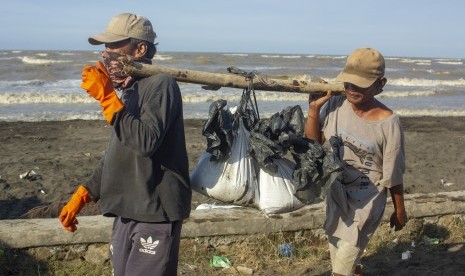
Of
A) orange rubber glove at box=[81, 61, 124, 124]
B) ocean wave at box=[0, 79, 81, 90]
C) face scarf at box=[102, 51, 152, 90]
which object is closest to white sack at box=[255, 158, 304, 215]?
face scarf at box=[102, 51, 152, 90]

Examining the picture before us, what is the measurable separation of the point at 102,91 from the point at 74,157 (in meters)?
6.82

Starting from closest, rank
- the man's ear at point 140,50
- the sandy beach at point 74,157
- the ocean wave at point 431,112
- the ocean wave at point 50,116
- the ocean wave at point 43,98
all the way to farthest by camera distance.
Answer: the man's ear at point 140,50
the sandy beach at point 74,157
the ocean wave at point 50,116
the ocean wave at point 431,112
the ocean wave at point 43,98

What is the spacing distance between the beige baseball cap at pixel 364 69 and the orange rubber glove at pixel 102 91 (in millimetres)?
1341

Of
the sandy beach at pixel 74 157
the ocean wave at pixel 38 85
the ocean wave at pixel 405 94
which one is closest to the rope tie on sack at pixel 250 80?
the sandy beach at pixel 74 157

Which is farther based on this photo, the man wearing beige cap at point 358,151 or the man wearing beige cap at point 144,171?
the man wearing beige cap at point 358,151

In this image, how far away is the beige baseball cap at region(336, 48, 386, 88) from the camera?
10.1ft

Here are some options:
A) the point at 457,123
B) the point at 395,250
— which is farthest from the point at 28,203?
the point at 457,123

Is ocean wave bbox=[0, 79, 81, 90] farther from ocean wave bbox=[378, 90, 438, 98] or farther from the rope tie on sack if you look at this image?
the rope tie on sack

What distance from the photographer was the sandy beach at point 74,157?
686cm

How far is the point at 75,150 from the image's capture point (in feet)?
31.7

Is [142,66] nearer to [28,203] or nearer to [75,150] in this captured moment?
[28,203]

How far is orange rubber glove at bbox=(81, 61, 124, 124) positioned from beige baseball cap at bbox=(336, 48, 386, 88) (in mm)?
1341

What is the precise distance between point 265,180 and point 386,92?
1997 centimetres

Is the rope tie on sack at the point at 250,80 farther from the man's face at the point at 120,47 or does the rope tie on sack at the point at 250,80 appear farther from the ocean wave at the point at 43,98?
the ocean wave at the point at 43,98
